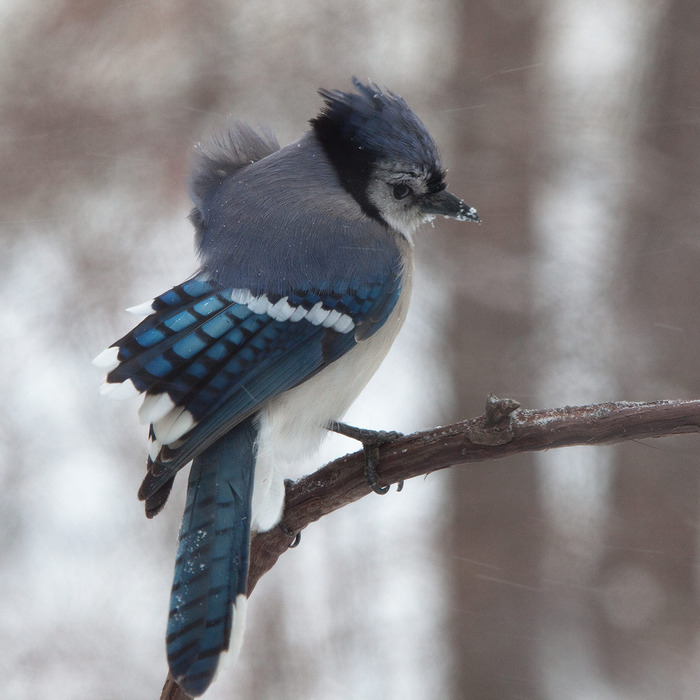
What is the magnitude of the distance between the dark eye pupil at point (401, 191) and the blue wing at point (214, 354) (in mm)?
335

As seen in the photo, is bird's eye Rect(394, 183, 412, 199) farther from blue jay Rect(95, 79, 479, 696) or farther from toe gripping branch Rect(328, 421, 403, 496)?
toe gripping branch Rect(328, 421, 403, 496)

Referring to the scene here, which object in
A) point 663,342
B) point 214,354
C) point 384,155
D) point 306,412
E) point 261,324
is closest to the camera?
point 214,354

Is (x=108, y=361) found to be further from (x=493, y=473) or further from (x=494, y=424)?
(x=493, y=473)

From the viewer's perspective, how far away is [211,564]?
4.92 feet

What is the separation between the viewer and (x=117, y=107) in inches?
145

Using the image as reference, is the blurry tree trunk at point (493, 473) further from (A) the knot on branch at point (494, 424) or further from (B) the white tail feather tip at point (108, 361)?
(B) the white tail feather tip at point (108, 361)

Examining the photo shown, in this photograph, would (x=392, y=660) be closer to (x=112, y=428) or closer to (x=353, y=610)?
(x=353, y=610)

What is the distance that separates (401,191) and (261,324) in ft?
2.00

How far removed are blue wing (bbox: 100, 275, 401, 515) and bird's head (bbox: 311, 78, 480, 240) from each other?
32 cm

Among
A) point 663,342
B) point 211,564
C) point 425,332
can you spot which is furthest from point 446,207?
point 663,342

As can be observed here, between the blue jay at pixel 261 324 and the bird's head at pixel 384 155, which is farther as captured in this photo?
the bird's head at pixel 384 155

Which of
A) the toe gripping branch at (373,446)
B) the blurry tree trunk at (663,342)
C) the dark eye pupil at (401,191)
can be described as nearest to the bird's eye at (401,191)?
the dark eye pupil at (401,191)

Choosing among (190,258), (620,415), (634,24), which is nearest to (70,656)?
(190,258)

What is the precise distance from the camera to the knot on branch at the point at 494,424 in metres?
1.48
